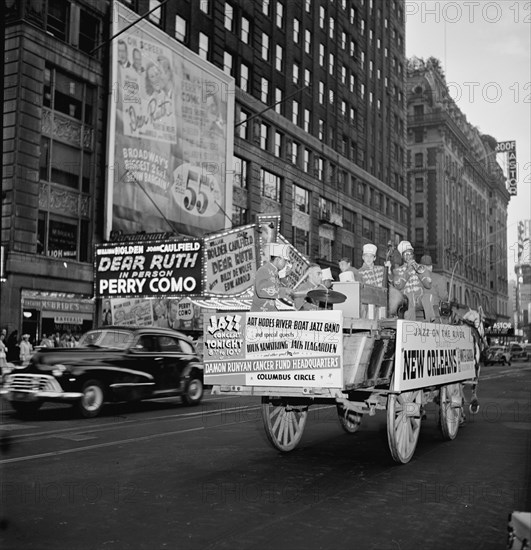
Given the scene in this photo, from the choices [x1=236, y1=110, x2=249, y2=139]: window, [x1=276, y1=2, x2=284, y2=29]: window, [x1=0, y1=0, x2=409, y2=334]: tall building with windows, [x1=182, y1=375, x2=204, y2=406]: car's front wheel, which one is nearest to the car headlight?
[x1=182, y1=375, x2=204, y2=406]: car's front wheel

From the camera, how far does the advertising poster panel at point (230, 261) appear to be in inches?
841

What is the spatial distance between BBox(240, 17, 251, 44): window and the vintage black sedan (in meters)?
28.0

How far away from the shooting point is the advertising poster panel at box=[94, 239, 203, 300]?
21.3 metres

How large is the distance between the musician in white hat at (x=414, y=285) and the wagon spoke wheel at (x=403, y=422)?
5.55ft

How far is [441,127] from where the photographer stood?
82188 mm

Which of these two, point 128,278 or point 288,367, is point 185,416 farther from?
point 128,278

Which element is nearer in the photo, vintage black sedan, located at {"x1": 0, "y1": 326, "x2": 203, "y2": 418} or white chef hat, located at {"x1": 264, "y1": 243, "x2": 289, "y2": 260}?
white chef hat, located at {"x1": 264, "y1": 243, "x2": 289, "y2": 260}

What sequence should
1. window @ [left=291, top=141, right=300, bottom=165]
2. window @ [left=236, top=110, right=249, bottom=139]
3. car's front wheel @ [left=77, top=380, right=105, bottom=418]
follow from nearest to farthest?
car's front wheel @ [left=77, top=380, right=105, bottom=418] → window @ [left=236, top=110, right=249, bottom=139] → window @ [left=291, top=141, right=300, bottom=165]

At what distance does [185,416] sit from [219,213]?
21.8 metres

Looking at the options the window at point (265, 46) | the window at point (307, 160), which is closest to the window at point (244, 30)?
the window at point (265, 46)

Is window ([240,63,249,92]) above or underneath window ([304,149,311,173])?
above

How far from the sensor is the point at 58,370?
12508 millimetres

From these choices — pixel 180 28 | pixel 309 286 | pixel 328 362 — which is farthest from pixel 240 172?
pixel 328 362

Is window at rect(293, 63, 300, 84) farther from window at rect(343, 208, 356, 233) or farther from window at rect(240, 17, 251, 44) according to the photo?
window at rect(343, 208, 356, 233)
